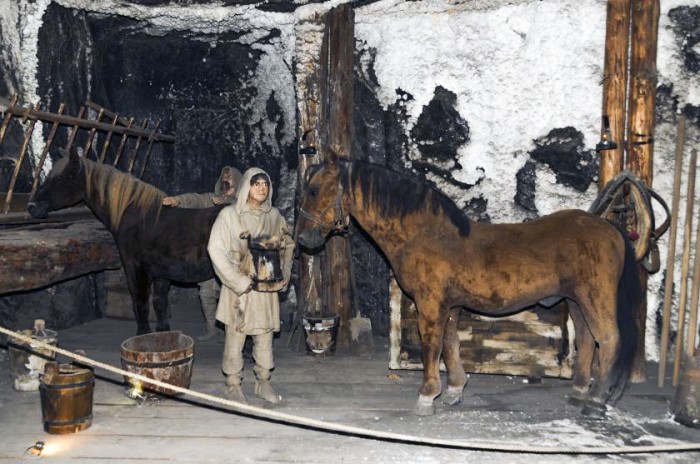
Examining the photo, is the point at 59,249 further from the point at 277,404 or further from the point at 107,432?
the point at 277,404

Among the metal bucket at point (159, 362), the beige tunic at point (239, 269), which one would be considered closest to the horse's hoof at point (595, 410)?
the beige tunic at point (239, 269)

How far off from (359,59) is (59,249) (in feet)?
12.6

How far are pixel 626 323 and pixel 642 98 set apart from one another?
2.27m

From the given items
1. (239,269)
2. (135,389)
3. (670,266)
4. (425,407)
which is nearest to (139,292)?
(135,389)

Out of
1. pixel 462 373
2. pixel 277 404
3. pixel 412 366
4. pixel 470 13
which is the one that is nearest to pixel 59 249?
pixel 277 404

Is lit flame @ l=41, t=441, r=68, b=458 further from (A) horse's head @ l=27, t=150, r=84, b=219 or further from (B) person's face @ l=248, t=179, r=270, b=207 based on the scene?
(A) horse's head @ l=27, t=150, r=84, b=219

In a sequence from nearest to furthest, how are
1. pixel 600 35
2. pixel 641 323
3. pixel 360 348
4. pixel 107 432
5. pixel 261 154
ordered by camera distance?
pixel 107 432 → pixel 641 323 → pixel 600 35 → pixel 360 348 → pixel 261 154

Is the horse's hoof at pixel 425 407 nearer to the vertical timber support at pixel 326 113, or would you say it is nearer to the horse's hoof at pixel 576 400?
the horse's hoof at pixel 576 400

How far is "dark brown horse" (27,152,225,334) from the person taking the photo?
5.93 metres

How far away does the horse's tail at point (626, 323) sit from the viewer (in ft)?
14.3

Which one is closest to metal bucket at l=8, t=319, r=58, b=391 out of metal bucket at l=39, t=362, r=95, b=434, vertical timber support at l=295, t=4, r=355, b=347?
metal bucket at l=39, t=362, r=95, b=434

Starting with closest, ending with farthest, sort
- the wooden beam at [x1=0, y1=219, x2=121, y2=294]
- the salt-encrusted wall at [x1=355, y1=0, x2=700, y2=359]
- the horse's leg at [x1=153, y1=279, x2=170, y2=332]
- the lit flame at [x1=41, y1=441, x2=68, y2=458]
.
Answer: the lit flame at [x1=41, y1=441, x2=68, y2=458] < the wooden beam at [x1=0, y1=219, x2=121, y2=294] < the salt-encrusted wall at [x1=355, y1=0, x2=700, y2=359] < the horse's leg at [x1=153, y1=279, x2=170, y2=332]

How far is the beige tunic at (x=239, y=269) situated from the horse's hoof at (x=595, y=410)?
2.47 metres

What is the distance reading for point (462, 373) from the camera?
4.78 meters
